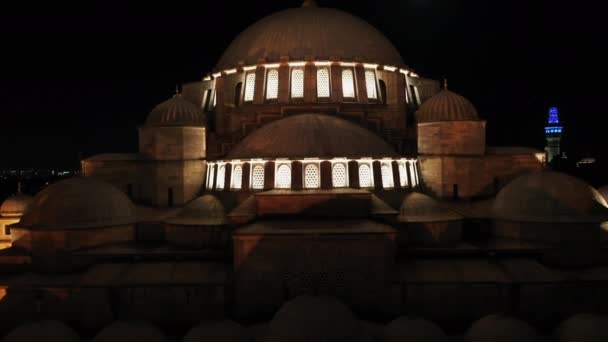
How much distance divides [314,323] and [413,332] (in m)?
2.95

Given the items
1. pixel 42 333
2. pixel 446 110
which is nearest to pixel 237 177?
pixel 446 110

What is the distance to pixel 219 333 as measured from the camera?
15211mm

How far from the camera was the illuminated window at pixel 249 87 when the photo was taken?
30317 mm

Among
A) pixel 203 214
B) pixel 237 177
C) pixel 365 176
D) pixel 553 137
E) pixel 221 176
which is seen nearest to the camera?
pixel 203 214

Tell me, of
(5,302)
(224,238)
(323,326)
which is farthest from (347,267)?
(5,302)

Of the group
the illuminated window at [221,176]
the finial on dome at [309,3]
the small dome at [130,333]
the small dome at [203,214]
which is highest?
the finial on dome at [309,3]

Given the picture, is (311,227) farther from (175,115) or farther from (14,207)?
(14,207)

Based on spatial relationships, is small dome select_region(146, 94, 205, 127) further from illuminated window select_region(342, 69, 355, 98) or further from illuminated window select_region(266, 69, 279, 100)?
illuminated window select_region(342, 69, 355, 98)

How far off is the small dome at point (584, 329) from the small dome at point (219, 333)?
860cm

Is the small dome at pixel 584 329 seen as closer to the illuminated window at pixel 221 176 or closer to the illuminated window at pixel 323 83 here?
the illuminated window at pixel 221 176

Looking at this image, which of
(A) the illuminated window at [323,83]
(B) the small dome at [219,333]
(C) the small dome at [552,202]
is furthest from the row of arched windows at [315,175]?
(B) the small dome at [219,333]

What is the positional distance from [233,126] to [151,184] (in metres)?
5.29

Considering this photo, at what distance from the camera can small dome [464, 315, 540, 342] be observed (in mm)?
14766

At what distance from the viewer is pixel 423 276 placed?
19.0m
